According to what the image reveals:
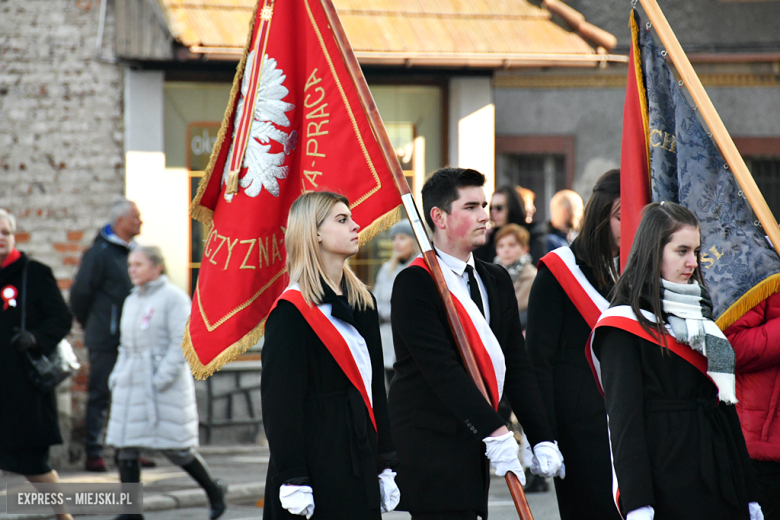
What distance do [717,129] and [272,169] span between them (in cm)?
190

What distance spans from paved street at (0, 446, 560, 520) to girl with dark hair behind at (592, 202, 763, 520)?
3.54 m

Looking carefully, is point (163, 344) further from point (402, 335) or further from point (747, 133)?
point (747, 133)

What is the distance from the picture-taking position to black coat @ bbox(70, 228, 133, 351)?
8.13m

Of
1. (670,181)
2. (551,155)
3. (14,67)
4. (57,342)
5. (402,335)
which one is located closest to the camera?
(402,335)

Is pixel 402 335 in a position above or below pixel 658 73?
below

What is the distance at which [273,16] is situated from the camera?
14.8ft

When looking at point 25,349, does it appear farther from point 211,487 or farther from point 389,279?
point 389,279

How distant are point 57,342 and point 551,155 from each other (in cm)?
770

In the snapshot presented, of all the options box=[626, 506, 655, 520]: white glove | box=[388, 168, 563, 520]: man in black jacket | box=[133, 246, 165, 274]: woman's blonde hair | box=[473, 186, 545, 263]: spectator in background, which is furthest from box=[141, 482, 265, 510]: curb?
box=[626, 506, 655, 520]: white glove

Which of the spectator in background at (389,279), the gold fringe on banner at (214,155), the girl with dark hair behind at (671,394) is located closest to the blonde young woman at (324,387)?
the girl with dark hair behind at (671,394)

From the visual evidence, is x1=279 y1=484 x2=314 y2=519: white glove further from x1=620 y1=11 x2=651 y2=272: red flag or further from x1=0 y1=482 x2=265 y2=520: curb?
x1=0 y1=482 x2=265 y2=520: curb

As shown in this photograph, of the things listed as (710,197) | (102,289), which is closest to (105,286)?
(102,289)

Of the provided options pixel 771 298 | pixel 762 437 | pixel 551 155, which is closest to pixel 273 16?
pixel 771 298

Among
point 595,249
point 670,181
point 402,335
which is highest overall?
point 670,181
